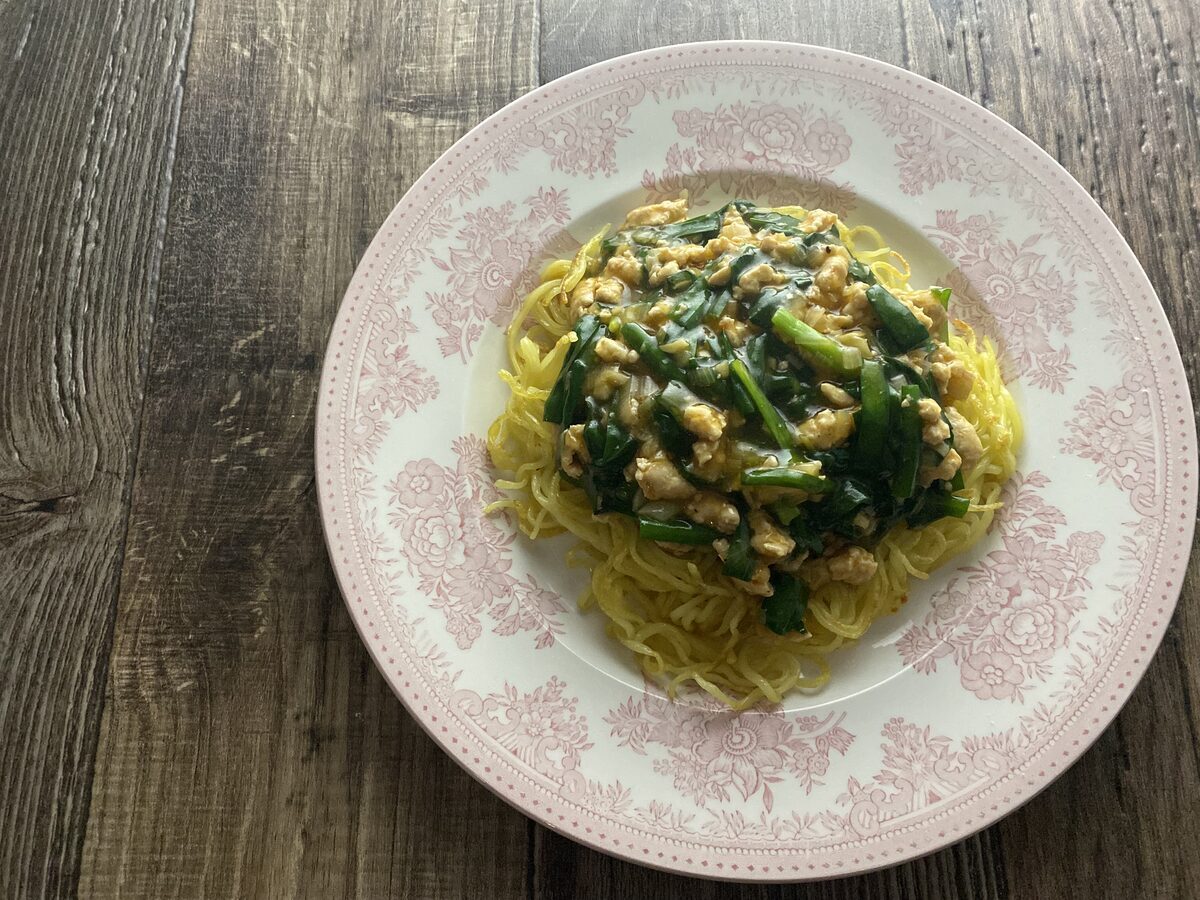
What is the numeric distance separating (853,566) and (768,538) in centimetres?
36

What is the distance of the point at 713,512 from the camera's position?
3.04m

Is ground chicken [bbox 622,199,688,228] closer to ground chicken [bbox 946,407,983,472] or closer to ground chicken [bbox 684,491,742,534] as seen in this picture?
ground chicken [bbox 684,491,742,534]

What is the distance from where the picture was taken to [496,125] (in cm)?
350

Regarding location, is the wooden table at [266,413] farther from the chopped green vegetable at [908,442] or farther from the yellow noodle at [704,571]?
the chopped green vegetable at [908,442]

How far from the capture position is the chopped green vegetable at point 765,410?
3.00 meters

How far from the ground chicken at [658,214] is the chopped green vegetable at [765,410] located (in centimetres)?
81

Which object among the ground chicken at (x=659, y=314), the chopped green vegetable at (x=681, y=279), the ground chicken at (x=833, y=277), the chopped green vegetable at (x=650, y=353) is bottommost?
the chopped green vegetable at (x=650, y=353)

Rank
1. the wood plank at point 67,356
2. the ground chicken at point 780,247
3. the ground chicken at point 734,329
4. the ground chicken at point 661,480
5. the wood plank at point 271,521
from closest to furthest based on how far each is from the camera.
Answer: the ground chicken at point 661,480
the ground chicken at point 734,329
the ground chicken at point 780,247
the wood plank at point 271,521
the wood plank at point 67,356

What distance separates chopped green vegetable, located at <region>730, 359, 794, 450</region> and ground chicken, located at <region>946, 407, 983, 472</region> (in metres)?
0.63

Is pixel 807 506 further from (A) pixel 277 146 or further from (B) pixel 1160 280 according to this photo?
(A) pixel 277 146

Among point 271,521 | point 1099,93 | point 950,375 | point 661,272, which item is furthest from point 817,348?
point 1099,93

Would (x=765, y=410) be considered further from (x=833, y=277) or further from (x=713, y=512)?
(x=833, y=277)

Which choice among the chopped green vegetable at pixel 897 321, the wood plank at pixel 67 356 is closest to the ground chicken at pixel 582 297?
the chopped green vegetable at pixel 897 321

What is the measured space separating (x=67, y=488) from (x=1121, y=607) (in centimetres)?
404
